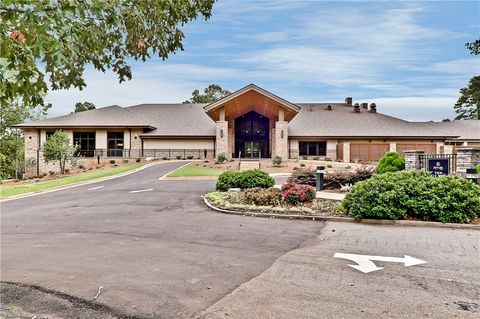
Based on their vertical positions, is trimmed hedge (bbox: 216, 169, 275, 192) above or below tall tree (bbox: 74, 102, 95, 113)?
below

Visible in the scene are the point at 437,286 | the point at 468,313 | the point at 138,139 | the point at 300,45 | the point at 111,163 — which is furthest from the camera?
the point at 138,139

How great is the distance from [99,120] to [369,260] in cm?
3954

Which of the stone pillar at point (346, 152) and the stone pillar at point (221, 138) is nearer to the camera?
Result: the stone pillar at point (221, 138)

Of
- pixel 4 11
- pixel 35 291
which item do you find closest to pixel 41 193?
pixel 35 291

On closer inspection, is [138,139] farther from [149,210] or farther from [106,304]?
[106,304]

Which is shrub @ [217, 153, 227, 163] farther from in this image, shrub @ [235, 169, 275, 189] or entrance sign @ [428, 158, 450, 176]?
entrance sign @ [428, 158, 450, 176]

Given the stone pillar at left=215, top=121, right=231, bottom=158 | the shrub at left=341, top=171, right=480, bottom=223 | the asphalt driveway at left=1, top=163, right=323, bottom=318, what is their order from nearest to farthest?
the asphalt driveway at left=1, top=163, right=323, bottom=318, the shrub at left=341, top=171, right=480, bottom=223, the stone pillar at left=215, top=121, right=231, bottom=158

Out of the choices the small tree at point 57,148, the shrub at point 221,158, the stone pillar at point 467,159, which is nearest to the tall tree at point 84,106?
the small tree at point 57,148

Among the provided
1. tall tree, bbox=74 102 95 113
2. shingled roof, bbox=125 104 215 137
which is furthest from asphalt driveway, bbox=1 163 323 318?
tall tree, bbox=74 102 95 113

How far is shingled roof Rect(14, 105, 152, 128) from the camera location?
39.8m

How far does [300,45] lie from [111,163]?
2719 centimetres

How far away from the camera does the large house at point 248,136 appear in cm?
3831

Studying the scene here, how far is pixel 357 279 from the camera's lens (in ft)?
17.7

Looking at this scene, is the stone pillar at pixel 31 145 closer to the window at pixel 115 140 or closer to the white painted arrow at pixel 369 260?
the window at pixel 115 140
